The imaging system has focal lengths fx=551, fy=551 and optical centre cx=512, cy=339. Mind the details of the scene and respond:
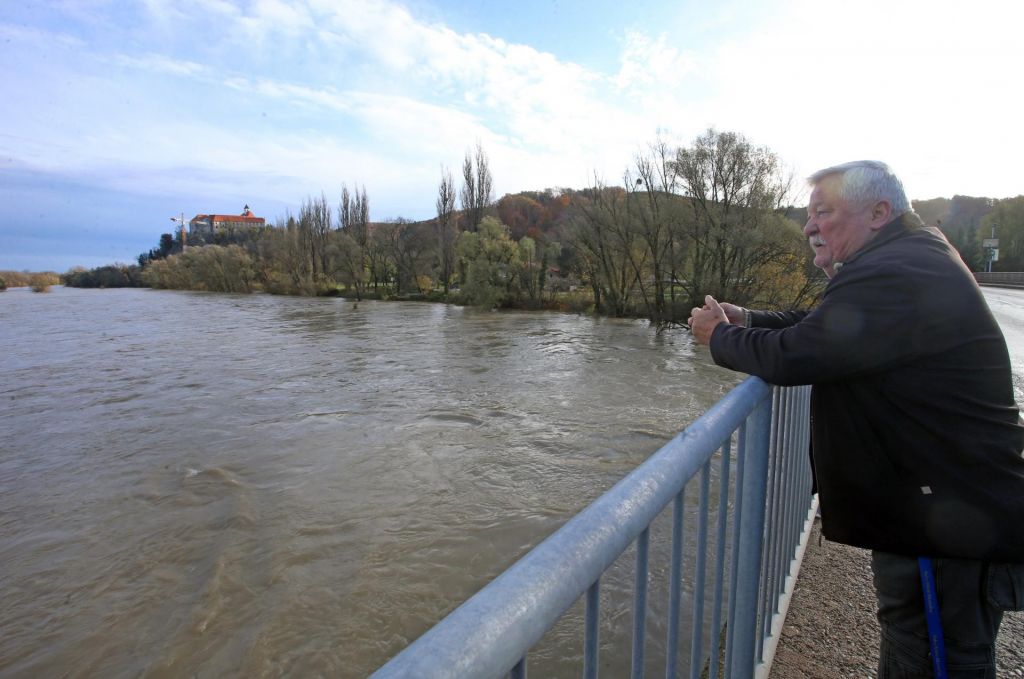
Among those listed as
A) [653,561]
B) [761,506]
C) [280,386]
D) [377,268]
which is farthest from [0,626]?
[377,268]

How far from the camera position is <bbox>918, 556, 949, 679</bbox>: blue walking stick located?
1.42 metres

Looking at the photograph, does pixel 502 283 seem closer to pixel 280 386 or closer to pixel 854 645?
pixel 280 386

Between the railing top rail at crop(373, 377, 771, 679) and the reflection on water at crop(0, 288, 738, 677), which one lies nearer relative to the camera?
the railing top rail at crop(373, 377, 771, 679)

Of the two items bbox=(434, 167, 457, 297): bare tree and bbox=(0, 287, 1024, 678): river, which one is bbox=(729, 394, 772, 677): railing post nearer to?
bbox=(0, 287, 1024, 678): river

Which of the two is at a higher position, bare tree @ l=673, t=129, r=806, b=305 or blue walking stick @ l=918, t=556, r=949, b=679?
bare tree @ l=673, t=129, r=806, b=305

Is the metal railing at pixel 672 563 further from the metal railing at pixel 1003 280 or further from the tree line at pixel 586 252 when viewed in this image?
the metal railing at pixel 1003 280

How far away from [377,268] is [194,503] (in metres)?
48.1

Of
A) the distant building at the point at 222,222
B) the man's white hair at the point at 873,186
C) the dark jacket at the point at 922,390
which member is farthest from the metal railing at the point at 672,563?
the distant building at the point at 222,222

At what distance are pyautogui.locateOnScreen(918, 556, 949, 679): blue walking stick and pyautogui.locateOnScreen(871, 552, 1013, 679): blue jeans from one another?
0.07 feet

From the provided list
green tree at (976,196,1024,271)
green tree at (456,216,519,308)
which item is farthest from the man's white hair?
green tree at (976,196,1024,271)

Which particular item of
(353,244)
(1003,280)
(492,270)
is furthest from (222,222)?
(1003,280)

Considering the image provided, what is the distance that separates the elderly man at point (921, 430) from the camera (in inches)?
54.4

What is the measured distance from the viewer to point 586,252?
95.9 feet

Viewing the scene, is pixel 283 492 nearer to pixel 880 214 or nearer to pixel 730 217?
pixel 880 214
